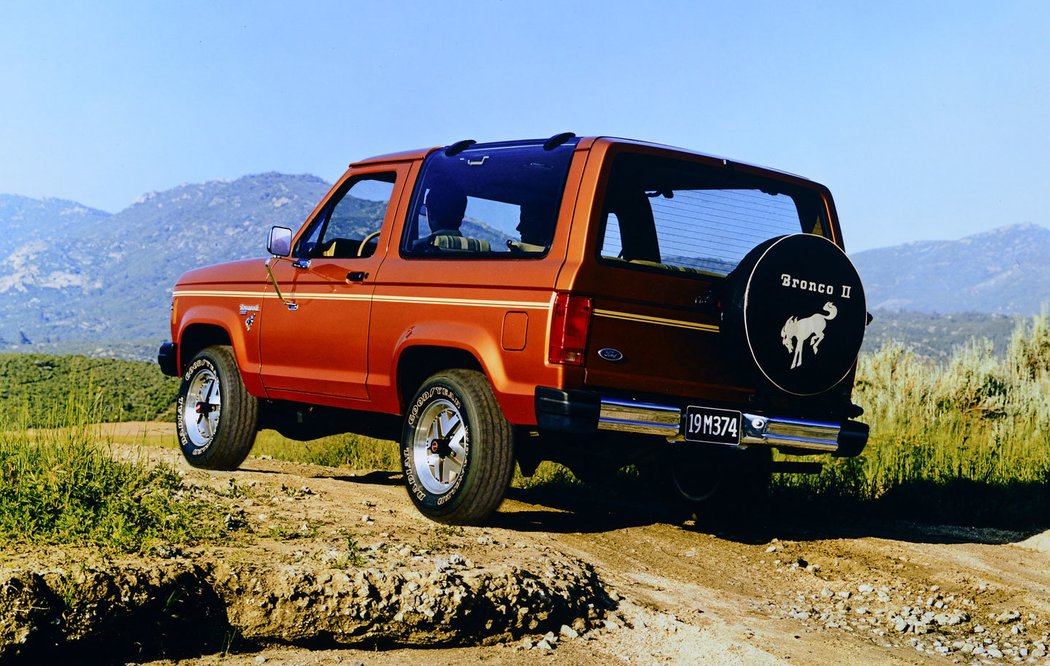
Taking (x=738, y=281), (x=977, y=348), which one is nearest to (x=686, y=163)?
(x=738, y=281)

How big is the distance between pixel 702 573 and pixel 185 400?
4.41m

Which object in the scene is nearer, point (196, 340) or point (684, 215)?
point (684, 215)

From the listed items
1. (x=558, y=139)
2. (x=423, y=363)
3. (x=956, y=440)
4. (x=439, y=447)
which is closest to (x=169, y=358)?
(x=423, y=363)

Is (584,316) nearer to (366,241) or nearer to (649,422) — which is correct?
(649,422)

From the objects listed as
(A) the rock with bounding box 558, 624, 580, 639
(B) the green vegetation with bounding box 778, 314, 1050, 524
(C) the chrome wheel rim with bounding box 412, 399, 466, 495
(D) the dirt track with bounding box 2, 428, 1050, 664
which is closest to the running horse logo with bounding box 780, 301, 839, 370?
(D) the dirt track with bounding box 2, 428, 1050, 664

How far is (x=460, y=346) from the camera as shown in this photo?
20.6 ft

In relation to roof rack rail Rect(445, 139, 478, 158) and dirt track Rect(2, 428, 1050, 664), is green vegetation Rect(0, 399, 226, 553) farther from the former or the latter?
roof rack rail Rect(445, 139, 478, 158)

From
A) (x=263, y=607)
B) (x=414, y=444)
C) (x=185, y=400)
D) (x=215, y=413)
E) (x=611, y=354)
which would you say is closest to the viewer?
(x=263, y=607)

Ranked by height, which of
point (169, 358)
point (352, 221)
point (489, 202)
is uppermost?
point (489, 202)

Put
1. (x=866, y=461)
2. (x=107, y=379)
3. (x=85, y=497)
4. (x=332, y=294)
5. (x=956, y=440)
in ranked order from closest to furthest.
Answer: (x=85, y=497)
(x=332, y=294)
(x=866, y=461)
(x=956, y=440)
(x=107, y=379)

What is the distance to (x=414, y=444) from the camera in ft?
22.1

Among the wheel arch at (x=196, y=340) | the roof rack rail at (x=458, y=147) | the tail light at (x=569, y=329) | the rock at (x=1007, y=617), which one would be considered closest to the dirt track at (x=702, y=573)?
the rock at (x=1007, y=617)

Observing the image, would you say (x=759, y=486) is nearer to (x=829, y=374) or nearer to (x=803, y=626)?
(x=829, y=374)

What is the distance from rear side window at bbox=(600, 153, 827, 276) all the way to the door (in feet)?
5.63
